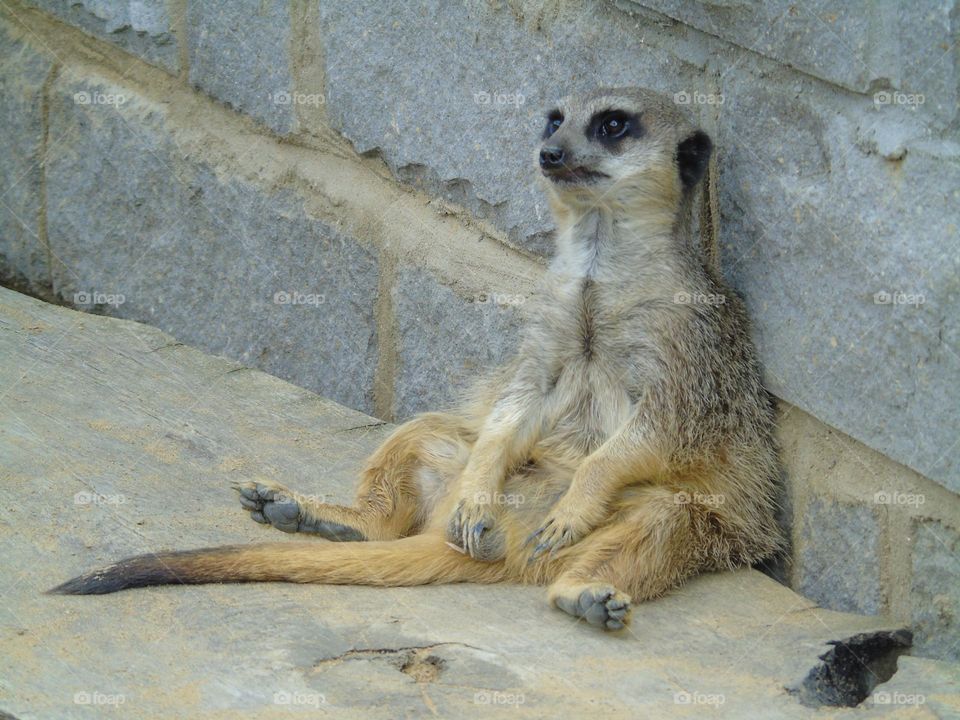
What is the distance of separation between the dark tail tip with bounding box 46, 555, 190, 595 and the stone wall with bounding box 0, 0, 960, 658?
1.33 metres

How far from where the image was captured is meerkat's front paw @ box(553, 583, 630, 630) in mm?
2541

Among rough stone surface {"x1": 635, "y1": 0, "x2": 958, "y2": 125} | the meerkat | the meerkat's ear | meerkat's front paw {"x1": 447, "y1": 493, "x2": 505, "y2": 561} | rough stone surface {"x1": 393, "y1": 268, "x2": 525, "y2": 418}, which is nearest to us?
rough stone surface {"x1": 635, "y1": 0, "x2": 958, "y2": 125}

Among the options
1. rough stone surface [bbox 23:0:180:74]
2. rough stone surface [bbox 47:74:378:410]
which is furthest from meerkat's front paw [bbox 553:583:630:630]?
rough stone surface [bbox 23:0:180:74]

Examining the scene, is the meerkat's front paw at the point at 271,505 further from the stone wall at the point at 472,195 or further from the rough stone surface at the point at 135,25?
the rough stone surface at the point at 135,25

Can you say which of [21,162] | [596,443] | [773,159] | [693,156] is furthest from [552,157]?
[21,162]

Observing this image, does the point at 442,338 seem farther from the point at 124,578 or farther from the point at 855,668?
the point at 855,668

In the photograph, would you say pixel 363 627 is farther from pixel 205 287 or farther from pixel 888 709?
pixel 205 287

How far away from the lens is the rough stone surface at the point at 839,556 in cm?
264

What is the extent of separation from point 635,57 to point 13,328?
204 cm

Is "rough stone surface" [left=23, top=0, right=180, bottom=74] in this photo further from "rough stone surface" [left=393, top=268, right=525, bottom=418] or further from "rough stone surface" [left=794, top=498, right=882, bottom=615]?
"rough stone surface" [left=794, top=498, right=882, bottom=615]

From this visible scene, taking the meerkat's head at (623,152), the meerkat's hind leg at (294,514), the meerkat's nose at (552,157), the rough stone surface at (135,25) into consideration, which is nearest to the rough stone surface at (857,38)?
the meerkat's head at (623,152)

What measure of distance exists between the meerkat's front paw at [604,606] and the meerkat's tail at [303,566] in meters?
0.37

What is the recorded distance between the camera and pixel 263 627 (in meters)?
2.40

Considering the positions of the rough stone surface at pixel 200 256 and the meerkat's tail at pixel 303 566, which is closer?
the meerkat's tail at pixel 303 566
